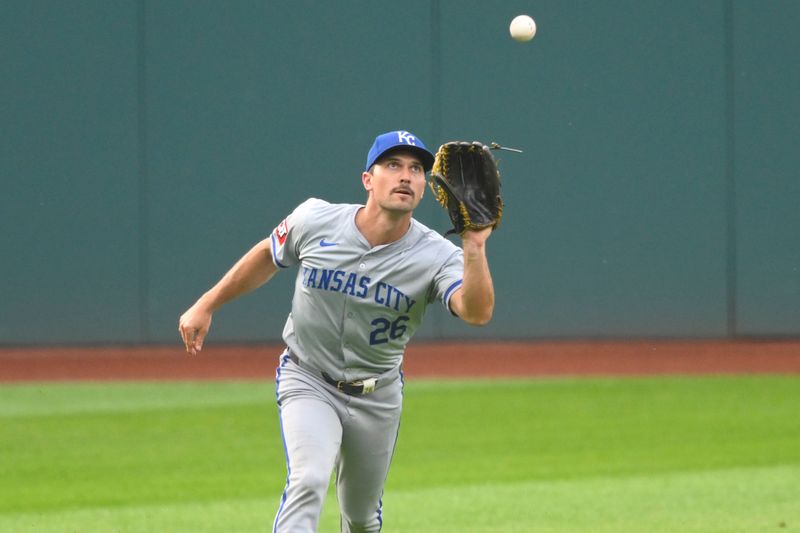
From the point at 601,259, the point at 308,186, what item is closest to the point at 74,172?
the point at 308,186

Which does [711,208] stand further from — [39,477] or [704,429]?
[39,477]

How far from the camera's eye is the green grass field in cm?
788

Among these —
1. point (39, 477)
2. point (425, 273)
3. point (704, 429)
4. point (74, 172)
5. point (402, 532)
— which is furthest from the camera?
point (74, 172)

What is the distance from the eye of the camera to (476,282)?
533 centimetres

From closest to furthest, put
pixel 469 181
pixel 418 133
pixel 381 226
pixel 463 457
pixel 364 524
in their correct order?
1. pixel 469 181
2. pixel 381 226
3. pixel 364 524
4. pixel 463 457
5. pixel 418 133

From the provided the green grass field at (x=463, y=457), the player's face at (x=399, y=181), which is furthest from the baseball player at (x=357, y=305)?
the green grass field at (x=463, y=457)

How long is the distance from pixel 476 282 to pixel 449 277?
43 centimetres

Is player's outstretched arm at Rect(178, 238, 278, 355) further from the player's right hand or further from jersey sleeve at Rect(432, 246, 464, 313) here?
jersey sleeve at Rect(432, 246, 464, 313)

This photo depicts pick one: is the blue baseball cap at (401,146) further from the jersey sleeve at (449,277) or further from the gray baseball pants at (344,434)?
the gray baseball pants at (344,434)

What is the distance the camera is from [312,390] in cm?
586

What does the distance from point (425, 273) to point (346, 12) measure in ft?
37.9

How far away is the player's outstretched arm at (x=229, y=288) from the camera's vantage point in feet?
19.4

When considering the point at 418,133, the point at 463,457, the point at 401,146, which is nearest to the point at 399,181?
the point at 401,146

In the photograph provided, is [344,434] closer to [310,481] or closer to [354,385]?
[354,385]
